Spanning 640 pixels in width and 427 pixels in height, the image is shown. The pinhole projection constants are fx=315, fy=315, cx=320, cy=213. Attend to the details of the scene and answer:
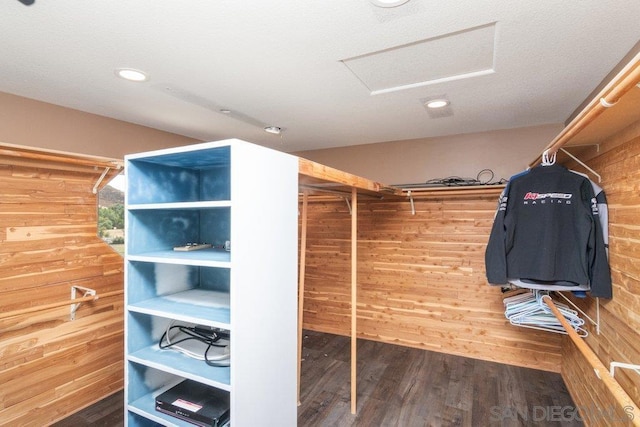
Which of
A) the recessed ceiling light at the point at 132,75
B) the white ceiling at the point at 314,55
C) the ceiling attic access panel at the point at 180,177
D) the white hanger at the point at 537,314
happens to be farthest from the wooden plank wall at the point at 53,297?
the white hanger at the point at 537,314

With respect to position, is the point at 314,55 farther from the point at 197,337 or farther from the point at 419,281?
the point at 419,281

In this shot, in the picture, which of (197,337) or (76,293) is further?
(76,293)

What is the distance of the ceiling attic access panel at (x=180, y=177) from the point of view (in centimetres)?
151

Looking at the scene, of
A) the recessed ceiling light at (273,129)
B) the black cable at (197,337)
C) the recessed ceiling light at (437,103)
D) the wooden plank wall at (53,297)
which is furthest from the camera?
the recessed ceiling light at (273,129)

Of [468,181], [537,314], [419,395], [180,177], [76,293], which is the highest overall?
[468,181]

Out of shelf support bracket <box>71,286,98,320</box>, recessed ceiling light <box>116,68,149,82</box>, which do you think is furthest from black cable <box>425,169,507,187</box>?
shelf support bracket <box>71,286,98,320</box>

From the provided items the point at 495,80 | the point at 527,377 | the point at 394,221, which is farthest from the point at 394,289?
the point at 495,80

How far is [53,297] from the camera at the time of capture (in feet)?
7.23

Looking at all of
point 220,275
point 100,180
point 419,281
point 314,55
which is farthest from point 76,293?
point 419,281

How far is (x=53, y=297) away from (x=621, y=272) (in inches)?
137

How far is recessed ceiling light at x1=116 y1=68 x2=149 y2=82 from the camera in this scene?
1.80 metres

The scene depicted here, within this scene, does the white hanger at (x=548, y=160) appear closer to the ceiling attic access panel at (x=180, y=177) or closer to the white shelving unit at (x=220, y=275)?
the white shelving unit at (x=220, y=275)

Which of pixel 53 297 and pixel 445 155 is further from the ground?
pixel 445 155

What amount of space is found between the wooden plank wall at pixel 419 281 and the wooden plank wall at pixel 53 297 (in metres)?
2.22
